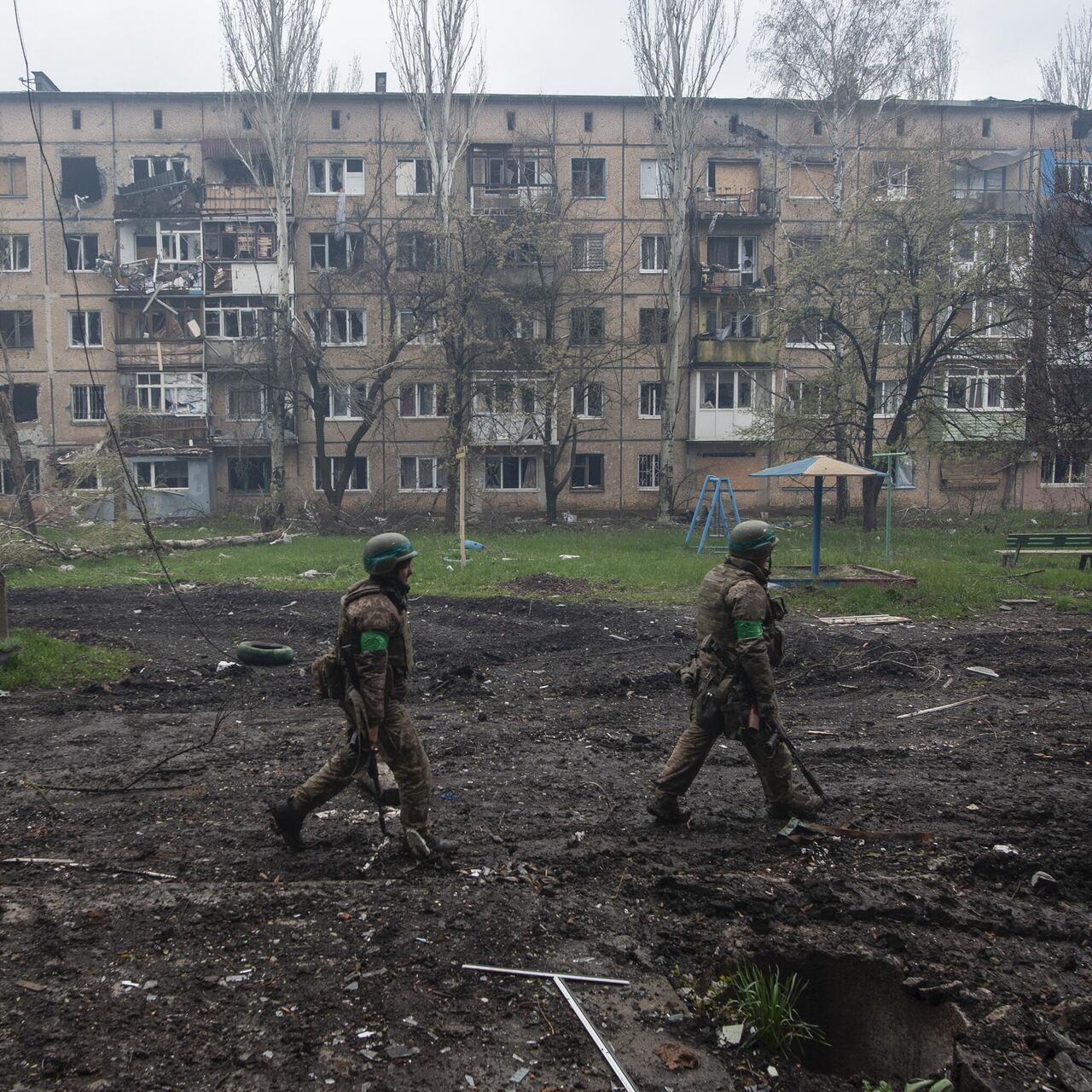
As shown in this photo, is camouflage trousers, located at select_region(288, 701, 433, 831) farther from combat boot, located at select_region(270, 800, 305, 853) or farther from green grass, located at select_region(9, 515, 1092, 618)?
green grass, located at select_region(9, 515, 1092, 618)

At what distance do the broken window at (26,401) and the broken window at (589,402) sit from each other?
2040 cm

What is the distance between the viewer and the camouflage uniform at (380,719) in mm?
5281

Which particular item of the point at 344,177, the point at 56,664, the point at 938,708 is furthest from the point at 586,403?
the point at 938,708

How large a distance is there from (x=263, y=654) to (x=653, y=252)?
30.9 meters

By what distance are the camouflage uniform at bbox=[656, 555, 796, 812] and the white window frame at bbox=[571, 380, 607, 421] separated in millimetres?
28852

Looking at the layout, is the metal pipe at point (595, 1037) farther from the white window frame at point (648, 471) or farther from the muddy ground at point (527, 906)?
the white window frame at point (648, 471)

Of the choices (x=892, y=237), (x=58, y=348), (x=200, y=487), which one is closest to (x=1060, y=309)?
(x=892, y=237)

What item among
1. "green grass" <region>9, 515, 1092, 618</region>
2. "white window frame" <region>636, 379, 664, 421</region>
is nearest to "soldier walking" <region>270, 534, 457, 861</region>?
"green grass" <region>9, 515, 1092, 618</region>

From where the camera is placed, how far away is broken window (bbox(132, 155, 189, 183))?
3681 cm

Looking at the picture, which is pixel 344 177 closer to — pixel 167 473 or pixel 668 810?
pixel 167 473

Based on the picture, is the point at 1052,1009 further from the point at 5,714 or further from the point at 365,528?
the point at 365,528

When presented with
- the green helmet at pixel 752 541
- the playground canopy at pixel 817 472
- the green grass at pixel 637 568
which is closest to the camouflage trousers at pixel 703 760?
the green helmet at pixel 752 541

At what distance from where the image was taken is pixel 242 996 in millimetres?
4031

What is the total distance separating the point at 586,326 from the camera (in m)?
33.9
